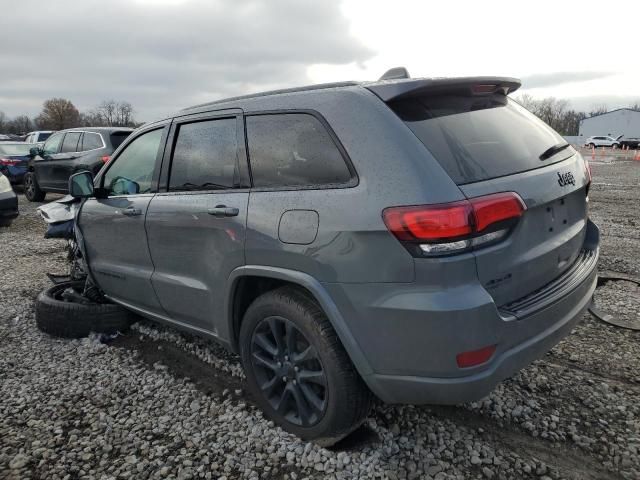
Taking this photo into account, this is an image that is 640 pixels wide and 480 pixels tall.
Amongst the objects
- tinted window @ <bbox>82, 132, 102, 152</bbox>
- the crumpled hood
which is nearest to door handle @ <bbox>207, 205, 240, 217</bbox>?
the crumpled hood

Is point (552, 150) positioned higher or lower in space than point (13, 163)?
higher

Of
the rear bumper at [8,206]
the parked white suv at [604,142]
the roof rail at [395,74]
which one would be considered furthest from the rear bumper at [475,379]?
the parked white suv at [604,142]

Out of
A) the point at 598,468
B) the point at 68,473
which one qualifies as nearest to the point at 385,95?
the point at 598,468

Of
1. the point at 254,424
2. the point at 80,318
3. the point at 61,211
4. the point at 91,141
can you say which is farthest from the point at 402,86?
the point at 91,141

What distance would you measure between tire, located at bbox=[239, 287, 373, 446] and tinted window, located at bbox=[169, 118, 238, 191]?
0.81m

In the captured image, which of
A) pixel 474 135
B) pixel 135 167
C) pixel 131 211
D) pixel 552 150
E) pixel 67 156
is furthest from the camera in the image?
pixel 67 156

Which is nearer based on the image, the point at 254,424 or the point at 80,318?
the point at 254,424

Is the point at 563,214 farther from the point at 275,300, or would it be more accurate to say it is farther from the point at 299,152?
the point at 275,300

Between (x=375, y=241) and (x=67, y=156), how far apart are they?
11231 mm

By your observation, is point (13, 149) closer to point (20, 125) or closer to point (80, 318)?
point (80, 318)

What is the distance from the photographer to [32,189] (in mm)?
12828

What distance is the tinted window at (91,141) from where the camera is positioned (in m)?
10.7

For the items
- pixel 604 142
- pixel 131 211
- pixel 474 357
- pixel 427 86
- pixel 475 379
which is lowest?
pixel 604 142

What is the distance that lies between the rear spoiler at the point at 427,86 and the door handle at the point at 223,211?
945mm
